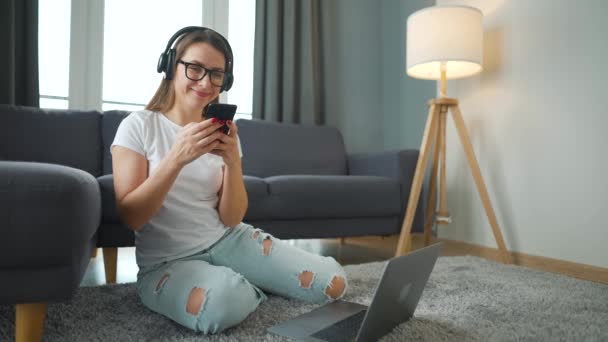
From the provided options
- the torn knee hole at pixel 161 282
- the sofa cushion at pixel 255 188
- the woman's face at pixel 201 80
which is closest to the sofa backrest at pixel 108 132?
the sofa cushion at pixel 255 188

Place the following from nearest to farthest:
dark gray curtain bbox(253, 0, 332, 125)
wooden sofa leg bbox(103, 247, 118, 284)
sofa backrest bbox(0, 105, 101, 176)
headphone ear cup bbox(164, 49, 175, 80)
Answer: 1. headphone ear cup bbox(164, 49, 175, 80)
2. wooden sofa leg bbox(103, 247, 118, 284)
3. sofa backrest bbox(0, 105, 101, 176)
4. dark gray curtain bbox(253, 0, 332, 125)

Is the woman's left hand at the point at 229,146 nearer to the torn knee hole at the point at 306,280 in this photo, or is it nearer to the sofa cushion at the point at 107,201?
the torn knee hole at the point at 306,280

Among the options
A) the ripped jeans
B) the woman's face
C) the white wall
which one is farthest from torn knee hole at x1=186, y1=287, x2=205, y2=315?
the white wall

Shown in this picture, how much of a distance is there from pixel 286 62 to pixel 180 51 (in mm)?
1796

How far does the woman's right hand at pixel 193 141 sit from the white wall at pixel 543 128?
1580 mm

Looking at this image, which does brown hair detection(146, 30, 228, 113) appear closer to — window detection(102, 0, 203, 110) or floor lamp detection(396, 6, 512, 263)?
floor lamp detection(396, 6, 512, 263)

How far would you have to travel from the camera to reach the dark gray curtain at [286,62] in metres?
2.82

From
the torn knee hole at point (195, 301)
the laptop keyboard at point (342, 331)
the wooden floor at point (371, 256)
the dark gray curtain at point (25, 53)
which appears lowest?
the wooden floor at point (371, 256)

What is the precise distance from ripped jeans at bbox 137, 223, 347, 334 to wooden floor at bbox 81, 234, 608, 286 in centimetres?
64

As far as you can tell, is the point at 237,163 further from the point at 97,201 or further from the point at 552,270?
the point at 552,270

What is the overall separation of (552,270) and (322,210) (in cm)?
103

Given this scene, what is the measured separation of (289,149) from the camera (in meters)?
2.56

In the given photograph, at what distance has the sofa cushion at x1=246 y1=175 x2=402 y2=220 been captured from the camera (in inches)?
73.1

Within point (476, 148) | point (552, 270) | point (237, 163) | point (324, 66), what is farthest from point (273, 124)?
point (552, 270)
